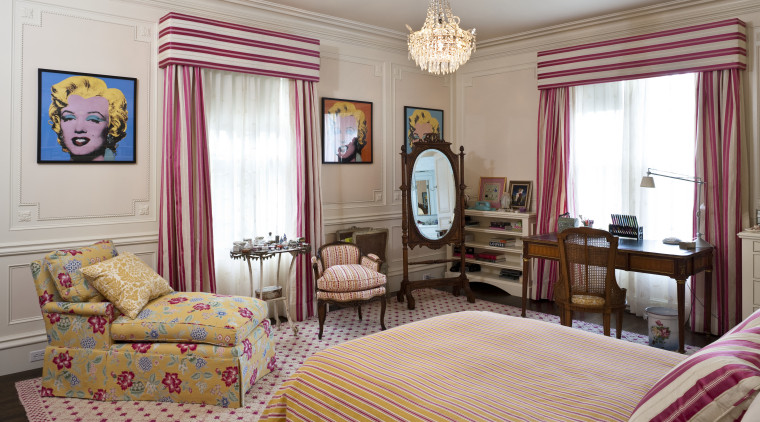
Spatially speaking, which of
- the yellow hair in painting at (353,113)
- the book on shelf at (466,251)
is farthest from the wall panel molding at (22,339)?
the book on shelf at (466,251)

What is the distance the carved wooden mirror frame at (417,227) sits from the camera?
18.6 feet

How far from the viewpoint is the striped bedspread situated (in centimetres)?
175

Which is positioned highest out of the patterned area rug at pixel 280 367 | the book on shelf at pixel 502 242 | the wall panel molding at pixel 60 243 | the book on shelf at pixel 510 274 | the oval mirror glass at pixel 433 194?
the oval mirror glass at pixel 433 194

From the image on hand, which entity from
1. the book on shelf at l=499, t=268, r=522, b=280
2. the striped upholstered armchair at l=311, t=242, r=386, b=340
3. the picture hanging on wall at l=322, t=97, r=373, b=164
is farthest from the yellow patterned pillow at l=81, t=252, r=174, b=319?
the book on shelf at l=499, t=268, r=522, b=280

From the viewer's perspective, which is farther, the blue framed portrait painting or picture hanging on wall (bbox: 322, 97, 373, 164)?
picture hanging on wall (bbox: 322, 97, 373, 164)

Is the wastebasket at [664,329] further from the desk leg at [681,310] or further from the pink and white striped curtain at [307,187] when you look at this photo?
the pink and white striped curtain at [307,187]

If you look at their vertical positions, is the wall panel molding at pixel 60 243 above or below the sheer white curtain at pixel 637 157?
below

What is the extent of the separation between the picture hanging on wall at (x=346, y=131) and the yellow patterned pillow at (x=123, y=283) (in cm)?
249

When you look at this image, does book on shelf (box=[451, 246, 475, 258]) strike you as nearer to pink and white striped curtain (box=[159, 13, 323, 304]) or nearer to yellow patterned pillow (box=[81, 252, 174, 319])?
pink and white striped curtain (box=[159, 13, 323, 304])

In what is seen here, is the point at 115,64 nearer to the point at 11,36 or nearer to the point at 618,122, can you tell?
the point at 11,36

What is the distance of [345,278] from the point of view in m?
4.64

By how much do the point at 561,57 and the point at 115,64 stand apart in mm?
4420

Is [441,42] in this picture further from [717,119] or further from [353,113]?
[717,119]

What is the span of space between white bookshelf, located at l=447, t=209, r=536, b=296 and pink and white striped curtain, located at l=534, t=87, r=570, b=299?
0.19 metres
